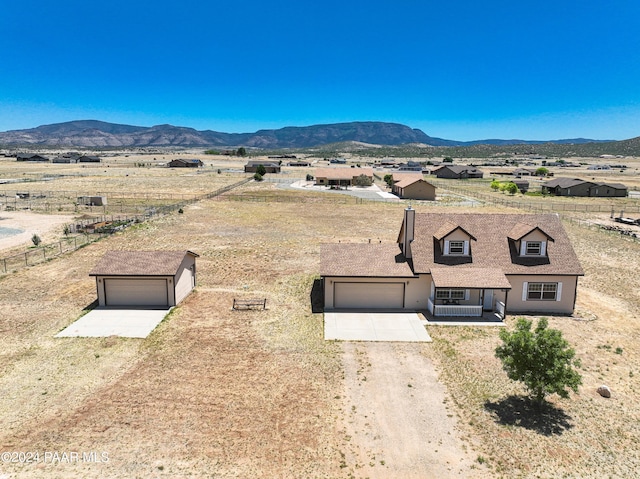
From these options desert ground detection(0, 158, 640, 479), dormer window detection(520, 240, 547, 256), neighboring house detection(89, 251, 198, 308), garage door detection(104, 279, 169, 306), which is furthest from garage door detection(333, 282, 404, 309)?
garage door detection(104, 279, 169, 306)

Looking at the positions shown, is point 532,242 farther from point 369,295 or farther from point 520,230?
point 369,295

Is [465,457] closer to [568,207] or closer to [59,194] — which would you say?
[568,207]

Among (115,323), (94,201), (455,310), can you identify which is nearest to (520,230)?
(455,310)

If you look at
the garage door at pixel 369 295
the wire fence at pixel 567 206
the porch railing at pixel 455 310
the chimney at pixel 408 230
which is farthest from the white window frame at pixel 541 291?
the wire fence at pixel 567 206

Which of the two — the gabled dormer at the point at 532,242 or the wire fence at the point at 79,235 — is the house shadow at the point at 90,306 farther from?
the gabled dormer at the point at 532,242

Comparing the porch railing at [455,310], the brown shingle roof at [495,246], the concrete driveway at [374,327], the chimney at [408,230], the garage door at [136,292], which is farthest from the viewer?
the chimney at [408,230]

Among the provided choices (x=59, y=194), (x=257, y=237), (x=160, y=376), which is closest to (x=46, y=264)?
(x=257, y=237)
